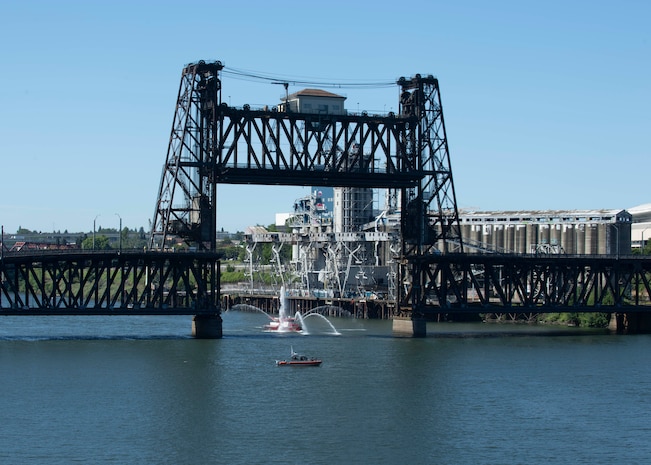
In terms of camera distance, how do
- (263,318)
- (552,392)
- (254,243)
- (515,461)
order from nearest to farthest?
1. (515,461)
2. (552,392)
3. (263,318)
4. (254,243)

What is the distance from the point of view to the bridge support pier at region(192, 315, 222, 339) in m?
103

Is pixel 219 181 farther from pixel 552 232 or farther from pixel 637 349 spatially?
pixel 552 232

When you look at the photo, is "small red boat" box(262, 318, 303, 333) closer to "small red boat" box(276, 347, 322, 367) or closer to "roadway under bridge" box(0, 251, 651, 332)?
"roadway under bridge" box(0, 251, 651, 332)

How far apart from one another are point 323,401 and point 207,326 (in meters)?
36.2

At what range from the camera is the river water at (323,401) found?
181 ft

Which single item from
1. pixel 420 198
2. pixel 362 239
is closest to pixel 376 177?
pixel 420 198

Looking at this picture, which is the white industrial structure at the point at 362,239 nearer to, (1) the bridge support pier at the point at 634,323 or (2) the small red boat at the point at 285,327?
(2) the small red boat at the point at 285,327

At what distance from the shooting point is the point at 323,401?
6856 centimetres

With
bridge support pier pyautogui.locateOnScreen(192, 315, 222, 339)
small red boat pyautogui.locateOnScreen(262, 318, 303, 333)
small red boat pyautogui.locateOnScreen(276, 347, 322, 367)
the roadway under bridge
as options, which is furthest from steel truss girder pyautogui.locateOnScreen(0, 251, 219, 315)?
small red boat pyautogui.locateOnScreen(262, 318, 303, 333)

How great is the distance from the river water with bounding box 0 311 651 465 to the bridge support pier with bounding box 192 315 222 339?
6.31 feet

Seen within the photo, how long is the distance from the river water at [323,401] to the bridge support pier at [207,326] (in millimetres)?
1922

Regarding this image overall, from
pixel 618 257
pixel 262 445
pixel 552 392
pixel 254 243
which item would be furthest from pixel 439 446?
pixel 254 243

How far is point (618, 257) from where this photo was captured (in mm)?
117688

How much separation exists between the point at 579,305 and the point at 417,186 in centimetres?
2066
